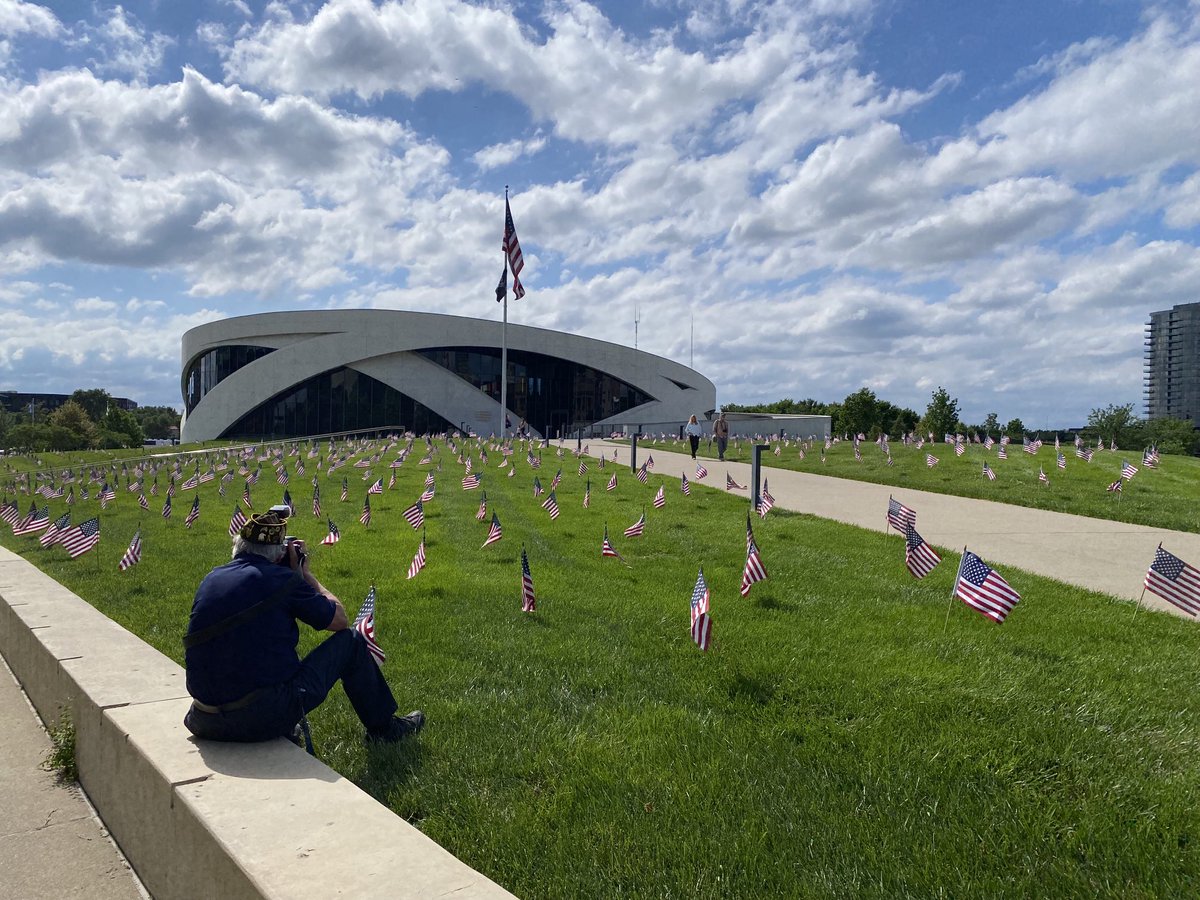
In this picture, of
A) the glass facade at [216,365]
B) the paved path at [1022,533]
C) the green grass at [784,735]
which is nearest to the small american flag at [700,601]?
the green grass at [784,735]

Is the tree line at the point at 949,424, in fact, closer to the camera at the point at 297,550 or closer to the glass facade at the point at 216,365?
the glass facade at the point at 216,365

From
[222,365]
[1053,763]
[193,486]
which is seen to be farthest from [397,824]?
[222,365]

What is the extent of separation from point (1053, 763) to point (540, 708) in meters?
2.68

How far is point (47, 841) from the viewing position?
3898 millimetres

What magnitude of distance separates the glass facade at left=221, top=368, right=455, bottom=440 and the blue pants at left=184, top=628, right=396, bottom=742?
60545 millimetres

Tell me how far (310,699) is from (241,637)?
1.52 ft

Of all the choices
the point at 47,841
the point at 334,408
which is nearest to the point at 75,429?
the point at 334,408

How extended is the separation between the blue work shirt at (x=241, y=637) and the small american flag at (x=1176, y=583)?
5.97 metres

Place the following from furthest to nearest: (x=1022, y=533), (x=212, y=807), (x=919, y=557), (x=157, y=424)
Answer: (x=157, y=424) → (x=1022, y=533) → (x=919, y=557) → (x=212, y=807)

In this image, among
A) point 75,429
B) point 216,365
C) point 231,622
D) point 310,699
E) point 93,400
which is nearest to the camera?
point 231,622

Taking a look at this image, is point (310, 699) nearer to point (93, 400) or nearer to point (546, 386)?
point (546, 386)

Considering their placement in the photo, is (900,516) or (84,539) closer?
(900,516)

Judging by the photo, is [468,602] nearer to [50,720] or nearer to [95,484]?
[50,720]

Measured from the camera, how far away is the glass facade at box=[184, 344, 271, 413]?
212ft
